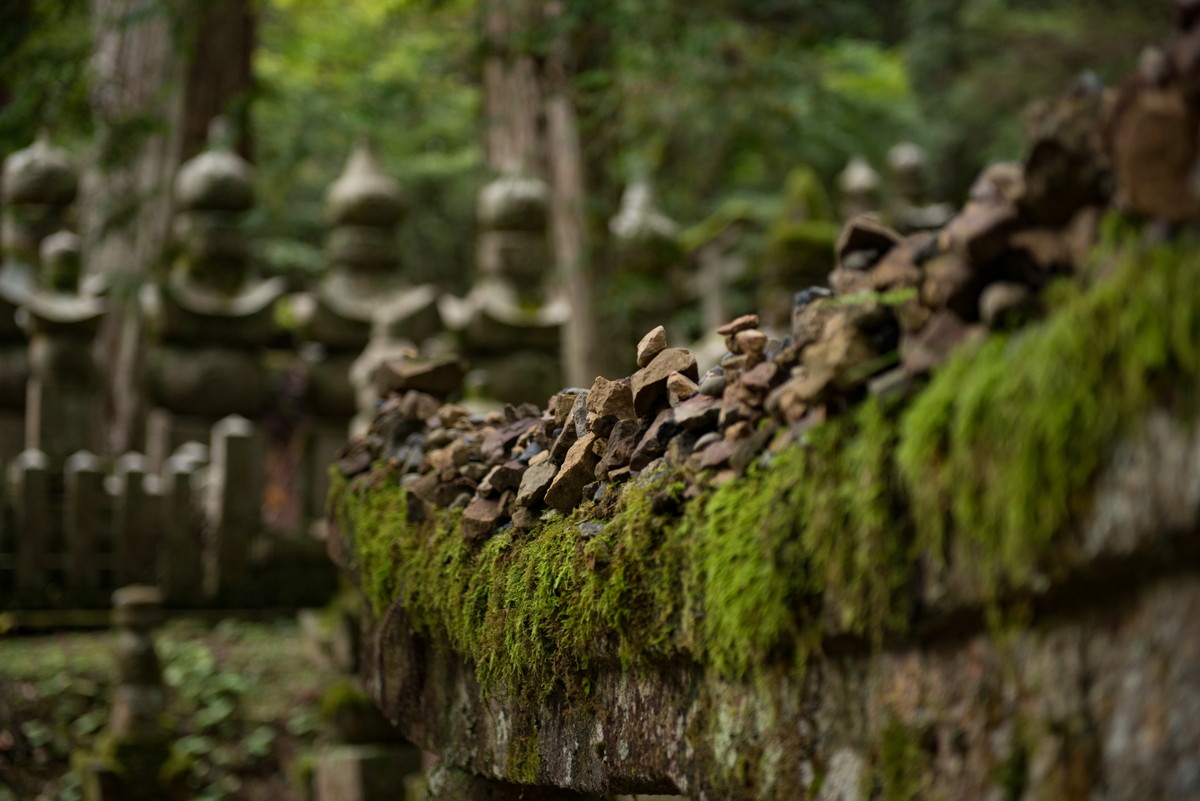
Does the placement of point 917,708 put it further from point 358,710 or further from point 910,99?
point 910,99

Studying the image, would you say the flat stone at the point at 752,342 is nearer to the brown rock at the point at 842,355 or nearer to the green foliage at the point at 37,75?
the brown rock at the point at 842,355

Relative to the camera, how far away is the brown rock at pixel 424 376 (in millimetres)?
3641

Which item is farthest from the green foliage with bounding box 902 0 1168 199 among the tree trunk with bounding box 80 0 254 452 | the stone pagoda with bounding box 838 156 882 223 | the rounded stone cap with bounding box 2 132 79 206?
the rounded stone cap with bounding box 2 132 79 206

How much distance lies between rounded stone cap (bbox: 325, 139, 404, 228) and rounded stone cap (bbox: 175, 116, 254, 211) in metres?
0.67

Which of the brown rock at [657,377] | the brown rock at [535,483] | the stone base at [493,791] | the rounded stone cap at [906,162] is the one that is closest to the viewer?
the brown rock at [657,377]

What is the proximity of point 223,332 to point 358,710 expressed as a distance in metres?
4.15

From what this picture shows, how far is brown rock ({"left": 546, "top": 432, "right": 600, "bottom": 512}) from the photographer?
83.9 inches

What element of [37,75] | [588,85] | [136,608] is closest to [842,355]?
[136,608]

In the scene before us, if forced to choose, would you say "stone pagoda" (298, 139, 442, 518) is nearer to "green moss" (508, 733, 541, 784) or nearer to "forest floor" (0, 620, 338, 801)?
"forest floor" (0, 620, 338, 801)

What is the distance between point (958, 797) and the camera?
1.28m

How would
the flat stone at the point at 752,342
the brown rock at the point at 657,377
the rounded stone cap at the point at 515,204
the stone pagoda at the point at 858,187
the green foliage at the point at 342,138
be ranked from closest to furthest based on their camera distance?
the flat stone at the point at 752,342, the brown rock at the point at 657,377, the rounded stone cap at the point at 515,204, the stone pagoda at the point at 858,187, the green foliage at the point at 342,138

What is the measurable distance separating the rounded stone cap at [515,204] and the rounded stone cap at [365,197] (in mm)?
697

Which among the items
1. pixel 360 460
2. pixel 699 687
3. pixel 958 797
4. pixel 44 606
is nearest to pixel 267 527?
pixel 44 606

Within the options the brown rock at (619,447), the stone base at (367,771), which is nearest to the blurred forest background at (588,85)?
the stone base at (367,771)
